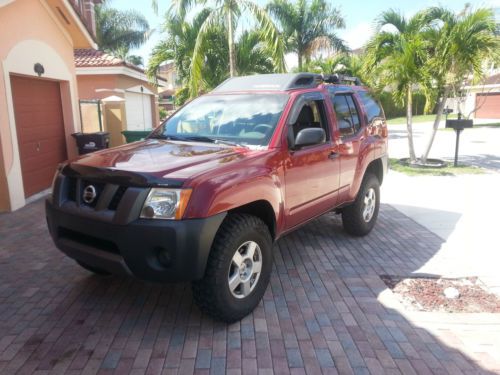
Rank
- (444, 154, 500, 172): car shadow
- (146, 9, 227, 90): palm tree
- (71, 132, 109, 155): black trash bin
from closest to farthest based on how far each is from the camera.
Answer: (71, 132, 109, 155): black trash bin → (444, 154, 500, 172): car shadow → (146, 9, 227, 90): palm tree

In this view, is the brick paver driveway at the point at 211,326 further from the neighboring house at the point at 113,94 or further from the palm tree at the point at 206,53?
the palm tree at the point at 206,53

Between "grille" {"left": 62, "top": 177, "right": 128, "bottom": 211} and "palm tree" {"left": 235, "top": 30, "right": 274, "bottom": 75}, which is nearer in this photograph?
"grille" {"left": 62, "top": 177, "right": 128, "bottom": 211}

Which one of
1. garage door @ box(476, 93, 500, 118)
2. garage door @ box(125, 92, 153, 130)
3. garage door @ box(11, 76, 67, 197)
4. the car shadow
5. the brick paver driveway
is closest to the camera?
the brick paver driveway

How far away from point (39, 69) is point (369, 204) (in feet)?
21.9

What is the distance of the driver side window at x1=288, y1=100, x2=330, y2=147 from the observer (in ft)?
14.8

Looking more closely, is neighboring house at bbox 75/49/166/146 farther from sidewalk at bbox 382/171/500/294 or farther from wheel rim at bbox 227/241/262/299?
wheel rim at bbox 227/241/262/299

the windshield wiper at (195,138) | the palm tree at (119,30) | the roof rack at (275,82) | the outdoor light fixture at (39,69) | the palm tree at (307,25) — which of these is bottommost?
the windshield wiper at (195,138)

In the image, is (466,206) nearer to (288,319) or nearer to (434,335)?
(434,335)

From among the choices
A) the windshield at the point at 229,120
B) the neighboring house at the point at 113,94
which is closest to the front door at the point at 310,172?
the windshield at the point at 229,120

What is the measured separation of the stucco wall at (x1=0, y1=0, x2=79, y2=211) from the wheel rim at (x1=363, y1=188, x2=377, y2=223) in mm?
5690

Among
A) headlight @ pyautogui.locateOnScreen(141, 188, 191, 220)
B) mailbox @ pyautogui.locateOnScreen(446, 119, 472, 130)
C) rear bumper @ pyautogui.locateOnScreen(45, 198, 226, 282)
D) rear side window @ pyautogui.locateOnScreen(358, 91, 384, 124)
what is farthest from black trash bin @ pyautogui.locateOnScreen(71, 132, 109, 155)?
mailbox @ pyautogui.locateOnScreen(446, 119, 472, 130)

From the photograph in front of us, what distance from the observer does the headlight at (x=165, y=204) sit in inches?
115

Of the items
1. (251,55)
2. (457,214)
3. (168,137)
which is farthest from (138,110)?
(168,137)

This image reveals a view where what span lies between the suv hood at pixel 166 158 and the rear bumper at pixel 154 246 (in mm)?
368
